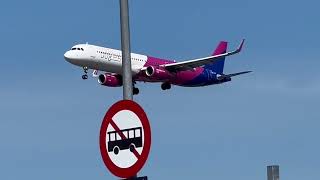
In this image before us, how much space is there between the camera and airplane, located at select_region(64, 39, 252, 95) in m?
85.2

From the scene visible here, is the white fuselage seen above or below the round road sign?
above

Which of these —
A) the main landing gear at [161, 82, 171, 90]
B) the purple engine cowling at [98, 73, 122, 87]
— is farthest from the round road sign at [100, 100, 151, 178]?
the main landing gear at [161, 82, 171, 90]

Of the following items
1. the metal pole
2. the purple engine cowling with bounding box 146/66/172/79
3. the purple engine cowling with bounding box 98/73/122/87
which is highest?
the purple engine cowling with bounding box 146/66/172/79

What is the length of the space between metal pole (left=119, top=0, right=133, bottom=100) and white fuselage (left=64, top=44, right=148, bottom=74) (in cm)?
7203

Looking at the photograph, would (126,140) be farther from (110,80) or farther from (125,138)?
(110,80)

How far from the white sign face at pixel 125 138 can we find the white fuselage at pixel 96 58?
73.0 m

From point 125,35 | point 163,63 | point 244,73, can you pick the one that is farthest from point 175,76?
point 125,35

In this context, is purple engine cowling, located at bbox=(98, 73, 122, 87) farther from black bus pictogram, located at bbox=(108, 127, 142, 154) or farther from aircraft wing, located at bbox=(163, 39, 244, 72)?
black bus pictogram, located at bbox=(108, 127, 142, 154)

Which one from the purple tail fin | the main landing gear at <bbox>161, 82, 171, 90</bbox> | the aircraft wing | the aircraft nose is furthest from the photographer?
the purple tail fin

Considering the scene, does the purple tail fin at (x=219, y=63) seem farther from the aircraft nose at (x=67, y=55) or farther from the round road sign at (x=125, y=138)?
the round road sign at (x=125, y=138)

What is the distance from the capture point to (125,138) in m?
10.8

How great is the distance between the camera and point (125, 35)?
11.7 metres

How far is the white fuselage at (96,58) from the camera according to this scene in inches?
3342

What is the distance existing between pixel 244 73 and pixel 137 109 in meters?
85.9
